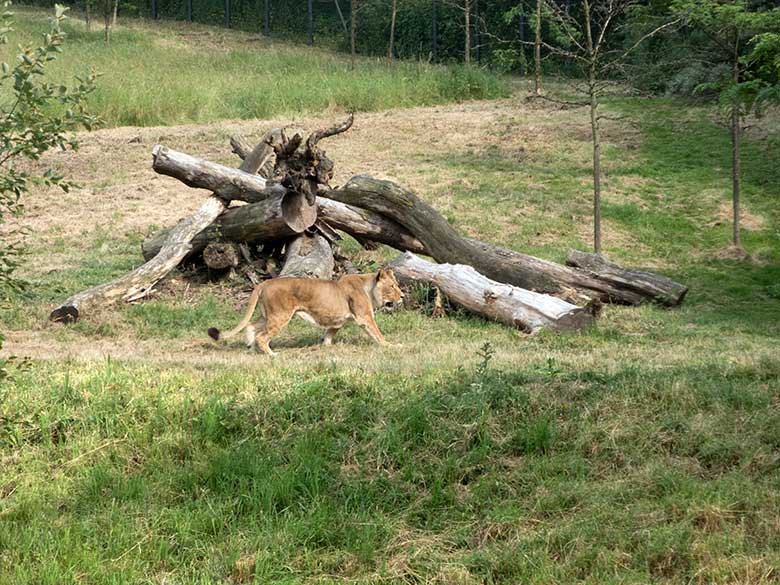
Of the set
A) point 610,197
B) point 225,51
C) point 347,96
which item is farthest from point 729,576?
point 225,51

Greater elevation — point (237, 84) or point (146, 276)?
point (237, 84)

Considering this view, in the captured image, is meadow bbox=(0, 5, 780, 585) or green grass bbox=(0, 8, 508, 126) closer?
meadow bbox=(0, 5, 780, 585)

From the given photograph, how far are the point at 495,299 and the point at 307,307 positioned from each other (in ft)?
9.03

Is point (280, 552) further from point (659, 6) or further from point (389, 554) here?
point (659, 6)

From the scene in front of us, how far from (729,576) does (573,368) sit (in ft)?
10.9

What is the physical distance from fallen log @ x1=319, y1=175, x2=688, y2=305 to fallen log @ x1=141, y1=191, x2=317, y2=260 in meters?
0.97

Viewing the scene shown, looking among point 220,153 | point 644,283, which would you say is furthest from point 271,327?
point 220,153

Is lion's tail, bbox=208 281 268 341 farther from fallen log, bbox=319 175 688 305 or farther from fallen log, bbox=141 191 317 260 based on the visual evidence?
fallen log, bbox=319 175 688 305

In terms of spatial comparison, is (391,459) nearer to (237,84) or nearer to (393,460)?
(393,460)

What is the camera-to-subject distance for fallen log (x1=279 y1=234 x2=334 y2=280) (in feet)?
47.1

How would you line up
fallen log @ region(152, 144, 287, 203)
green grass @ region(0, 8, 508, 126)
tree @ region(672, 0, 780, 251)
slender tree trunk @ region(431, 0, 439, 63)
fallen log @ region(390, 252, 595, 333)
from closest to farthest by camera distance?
fallen log @ region(390, 252, 595, 333), fallen log @ region(152, 144, 287, 203), tree @ region(672, 0, 780, 251), green grass @ region(0, 8, 508, 126), slender tree trunk @ region(431, 0, 439, 63)

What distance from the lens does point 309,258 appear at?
14.7 metres

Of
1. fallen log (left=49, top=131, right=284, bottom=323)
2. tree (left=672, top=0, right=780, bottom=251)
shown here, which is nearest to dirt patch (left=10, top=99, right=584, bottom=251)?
fallen log (left=49, top=131, right=284, bottom=323)

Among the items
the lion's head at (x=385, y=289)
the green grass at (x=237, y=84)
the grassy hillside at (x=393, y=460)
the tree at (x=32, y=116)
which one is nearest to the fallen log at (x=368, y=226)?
the lion's head at (x=385, y=289)
